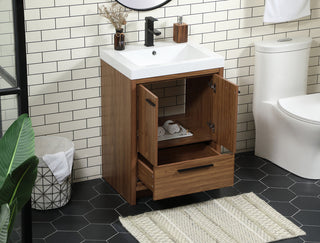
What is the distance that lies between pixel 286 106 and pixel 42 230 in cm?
179

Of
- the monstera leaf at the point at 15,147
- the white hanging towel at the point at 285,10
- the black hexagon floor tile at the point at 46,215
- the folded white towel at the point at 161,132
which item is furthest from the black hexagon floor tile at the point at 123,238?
the white hanging towel at the point at 285,10

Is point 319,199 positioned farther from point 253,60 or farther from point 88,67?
point 88,67

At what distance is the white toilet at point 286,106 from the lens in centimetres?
422

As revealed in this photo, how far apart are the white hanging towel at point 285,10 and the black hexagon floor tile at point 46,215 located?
1.90 metres

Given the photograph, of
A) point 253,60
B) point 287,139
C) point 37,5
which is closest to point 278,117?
point 287,139

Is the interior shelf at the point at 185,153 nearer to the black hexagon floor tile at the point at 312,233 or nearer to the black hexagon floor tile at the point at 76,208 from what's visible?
the black hexagon floor tile at the point at 76,208

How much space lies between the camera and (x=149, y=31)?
3.96m

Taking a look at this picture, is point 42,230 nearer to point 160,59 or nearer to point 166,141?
point 166,141

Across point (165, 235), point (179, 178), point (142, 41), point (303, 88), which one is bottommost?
point (165, 235)

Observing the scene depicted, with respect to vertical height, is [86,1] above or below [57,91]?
above

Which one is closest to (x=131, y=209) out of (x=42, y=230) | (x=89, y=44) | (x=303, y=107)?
(x=42, y=230)

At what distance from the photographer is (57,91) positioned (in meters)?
3.98

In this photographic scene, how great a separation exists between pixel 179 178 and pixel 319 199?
0.98m

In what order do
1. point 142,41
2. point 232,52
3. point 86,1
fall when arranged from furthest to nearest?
point 232,52
point 142,41
point 86,1
